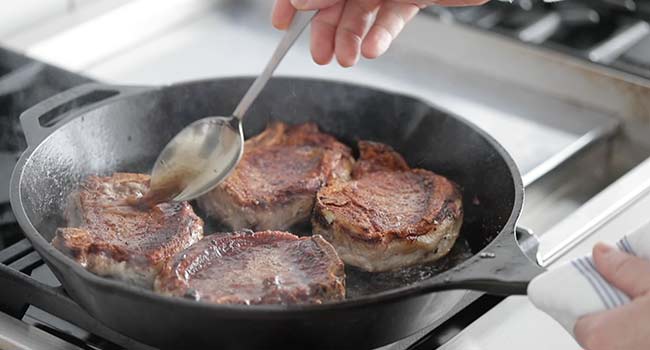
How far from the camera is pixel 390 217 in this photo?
5.40 feet

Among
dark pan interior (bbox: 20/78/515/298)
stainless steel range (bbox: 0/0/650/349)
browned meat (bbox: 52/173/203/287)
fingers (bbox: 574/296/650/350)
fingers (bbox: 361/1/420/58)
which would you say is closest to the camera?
fingers (bbox: 574/296/650/350)

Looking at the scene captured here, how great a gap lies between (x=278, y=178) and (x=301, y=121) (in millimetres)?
224

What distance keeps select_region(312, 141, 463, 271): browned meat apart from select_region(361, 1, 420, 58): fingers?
22cm

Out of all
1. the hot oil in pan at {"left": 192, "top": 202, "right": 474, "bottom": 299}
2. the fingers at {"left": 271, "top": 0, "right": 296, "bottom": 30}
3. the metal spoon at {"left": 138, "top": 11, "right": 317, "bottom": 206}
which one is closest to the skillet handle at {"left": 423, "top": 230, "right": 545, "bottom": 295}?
the hot oil in pan at {"left": 192, "top": 202, "right": 474, "bottom": 299}

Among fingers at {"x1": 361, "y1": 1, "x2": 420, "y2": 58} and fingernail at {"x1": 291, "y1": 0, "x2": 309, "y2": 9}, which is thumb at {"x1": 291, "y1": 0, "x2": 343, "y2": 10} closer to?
fingernail at {"x1": 291, "y1": 0, "x2": 309, "y2": 9}

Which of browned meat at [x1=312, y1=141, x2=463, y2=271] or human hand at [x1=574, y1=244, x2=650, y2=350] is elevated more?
human hand at [x1=574, y1=244, x2=650, y2=350]

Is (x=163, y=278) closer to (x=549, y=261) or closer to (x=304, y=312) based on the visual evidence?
(x=304, y=312)

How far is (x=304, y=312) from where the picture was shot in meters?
1.22

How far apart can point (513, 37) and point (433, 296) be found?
49.3 inches

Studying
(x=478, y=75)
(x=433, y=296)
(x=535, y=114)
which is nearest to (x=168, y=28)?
(x=478, y=75)

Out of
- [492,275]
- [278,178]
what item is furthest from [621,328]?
[278,178]

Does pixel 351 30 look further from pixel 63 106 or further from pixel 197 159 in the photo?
pixel 63 106

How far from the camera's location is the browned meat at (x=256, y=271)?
1.36m

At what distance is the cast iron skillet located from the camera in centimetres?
126
